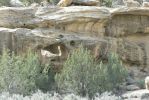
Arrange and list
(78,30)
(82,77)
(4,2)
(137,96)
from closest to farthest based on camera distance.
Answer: (137,96), (82,77), (78,30), (4,2)

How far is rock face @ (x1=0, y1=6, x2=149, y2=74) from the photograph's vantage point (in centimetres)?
1341

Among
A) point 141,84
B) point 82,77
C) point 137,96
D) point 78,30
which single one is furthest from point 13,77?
point 141,84

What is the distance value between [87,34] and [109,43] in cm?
103

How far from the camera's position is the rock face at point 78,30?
13414 millimetres

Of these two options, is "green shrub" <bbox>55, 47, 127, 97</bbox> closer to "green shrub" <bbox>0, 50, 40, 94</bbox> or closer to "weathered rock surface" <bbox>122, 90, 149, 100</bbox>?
"weathered rock surface" <bbox>122, 90, 149, 100</bbox>

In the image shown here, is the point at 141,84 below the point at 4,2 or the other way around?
below

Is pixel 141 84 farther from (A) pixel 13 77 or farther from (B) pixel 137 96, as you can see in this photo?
(A) pixel 13 77

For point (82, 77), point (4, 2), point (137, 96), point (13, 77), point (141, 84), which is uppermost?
point (4, 2)

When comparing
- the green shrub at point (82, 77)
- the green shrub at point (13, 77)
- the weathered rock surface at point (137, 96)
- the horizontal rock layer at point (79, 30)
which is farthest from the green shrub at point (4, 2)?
the weathered rock surface at point (137, 96)

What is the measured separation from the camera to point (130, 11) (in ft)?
49.5

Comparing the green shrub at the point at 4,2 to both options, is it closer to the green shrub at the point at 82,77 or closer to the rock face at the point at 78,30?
the rock face at the point at 78,30

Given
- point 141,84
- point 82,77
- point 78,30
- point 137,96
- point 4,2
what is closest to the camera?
point 137,96

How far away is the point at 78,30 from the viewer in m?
14.4

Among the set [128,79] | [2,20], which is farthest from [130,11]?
[2,20]
